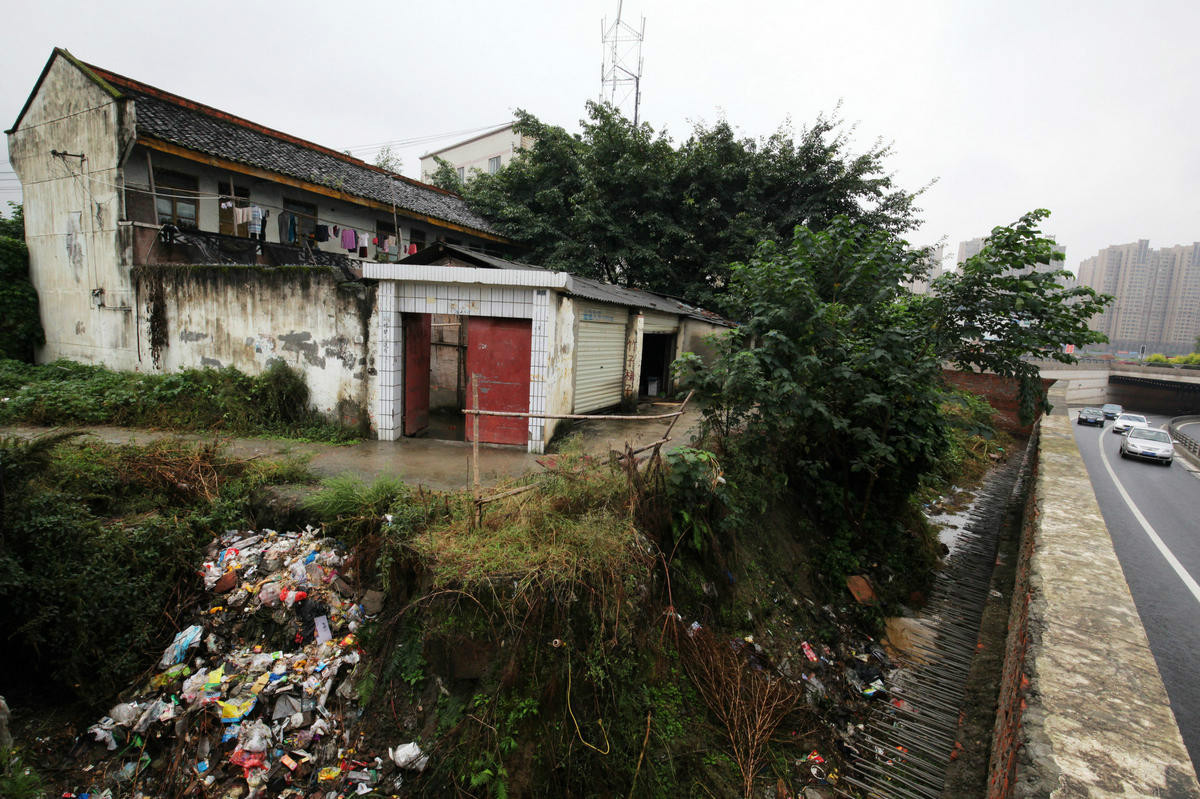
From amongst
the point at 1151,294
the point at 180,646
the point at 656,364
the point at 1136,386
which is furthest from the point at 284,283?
the point at 1151,294

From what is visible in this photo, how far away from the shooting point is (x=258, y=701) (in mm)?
3822

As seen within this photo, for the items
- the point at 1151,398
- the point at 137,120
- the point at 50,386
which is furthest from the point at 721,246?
the point at 1151,398

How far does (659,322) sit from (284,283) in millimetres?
7665

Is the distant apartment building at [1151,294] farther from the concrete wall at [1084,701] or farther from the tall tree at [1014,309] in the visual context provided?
the concrete wall at [1084,701]

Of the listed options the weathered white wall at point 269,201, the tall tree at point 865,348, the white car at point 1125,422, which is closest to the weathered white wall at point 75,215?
the weathered white wall at point 269,201

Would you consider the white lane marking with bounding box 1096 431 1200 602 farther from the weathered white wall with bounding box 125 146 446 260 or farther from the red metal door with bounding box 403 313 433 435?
the weathered white wall with bounding box 125 146 446 260

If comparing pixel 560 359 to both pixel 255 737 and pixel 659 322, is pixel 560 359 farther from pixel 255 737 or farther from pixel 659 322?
pixel 255 737

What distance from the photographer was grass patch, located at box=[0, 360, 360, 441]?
26.2 feet

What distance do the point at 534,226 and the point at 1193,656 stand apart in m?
15.9

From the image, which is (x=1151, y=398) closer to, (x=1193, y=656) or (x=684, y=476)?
(x=1193, y=656)

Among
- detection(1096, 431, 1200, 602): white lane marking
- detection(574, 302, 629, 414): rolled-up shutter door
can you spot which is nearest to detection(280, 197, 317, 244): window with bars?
detection(574, 302, 629, 414): rolled-up shutter door

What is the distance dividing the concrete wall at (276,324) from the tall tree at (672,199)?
8434 mm

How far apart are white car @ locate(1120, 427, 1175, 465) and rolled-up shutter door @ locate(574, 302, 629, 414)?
19540mm

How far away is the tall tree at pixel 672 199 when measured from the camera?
1498cm
